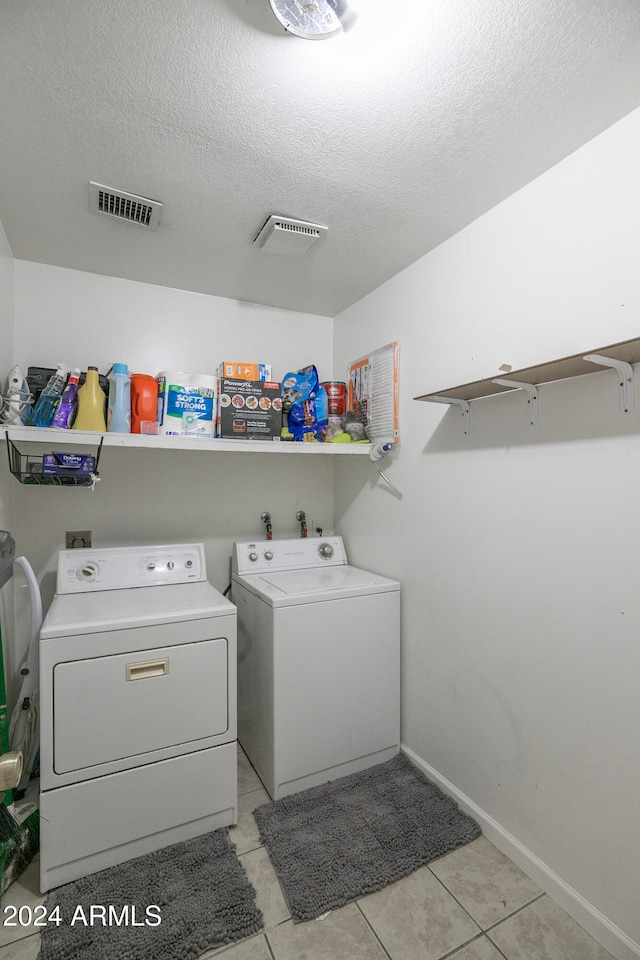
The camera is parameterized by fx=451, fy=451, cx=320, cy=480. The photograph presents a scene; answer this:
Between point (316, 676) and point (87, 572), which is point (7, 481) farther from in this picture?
point (316, 676)

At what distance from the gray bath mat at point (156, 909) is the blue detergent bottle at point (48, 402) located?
1614mm

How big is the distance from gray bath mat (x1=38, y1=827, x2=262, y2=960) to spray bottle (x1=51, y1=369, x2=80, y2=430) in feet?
5.18

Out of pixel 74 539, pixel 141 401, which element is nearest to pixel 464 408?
pixel 141 401

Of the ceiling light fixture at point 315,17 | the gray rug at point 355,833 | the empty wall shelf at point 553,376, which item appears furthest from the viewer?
the gray rug at point 355,833

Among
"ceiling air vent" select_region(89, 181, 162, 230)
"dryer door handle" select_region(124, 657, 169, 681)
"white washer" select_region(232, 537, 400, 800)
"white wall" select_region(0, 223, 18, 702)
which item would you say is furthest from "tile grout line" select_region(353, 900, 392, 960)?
"ceiling air vent" select_region(89, 181, 162, 230)

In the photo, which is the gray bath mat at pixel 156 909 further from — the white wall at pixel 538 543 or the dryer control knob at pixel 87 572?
the dryer control knob at pixel 87 572

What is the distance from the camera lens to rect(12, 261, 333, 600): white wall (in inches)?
82.4

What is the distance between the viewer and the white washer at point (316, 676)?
72.5 inches

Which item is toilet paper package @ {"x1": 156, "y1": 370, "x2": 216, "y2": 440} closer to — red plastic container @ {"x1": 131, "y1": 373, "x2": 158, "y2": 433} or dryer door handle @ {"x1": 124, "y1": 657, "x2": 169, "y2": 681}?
red plastic container @ {"x1": 131, "y1": 373, "x2": 158, "y2": 433}

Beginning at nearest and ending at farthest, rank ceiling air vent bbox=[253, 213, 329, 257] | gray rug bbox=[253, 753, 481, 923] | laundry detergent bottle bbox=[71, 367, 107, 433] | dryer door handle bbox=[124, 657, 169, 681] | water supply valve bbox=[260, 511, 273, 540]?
1. gray rug bbox=[253, 753, 481, 923]
2. dryer door handle bbox=[124, 657, 169, 681]
3. ceiling air vent bbox=[253, 213, 329, 257]
4. laundry detergent bottle bbox=[71, 367, 107, 433]
5. water supply valve bbox=[260, 511, 273, 540]

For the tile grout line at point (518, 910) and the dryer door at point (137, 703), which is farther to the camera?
the dryer door at point (137, 703)

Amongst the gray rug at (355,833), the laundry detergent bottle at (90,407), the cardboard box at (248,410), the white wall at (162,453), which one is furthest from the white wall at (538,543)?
the laundry detergent bottle at (90,407)

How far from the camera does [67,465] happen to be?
1.69m

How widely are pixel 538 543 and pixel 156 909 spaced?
1631 millimetres
